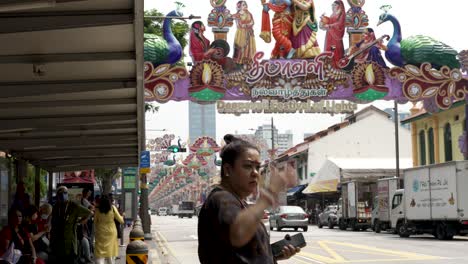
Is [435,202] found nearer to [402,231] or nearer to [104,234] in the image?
[402,231]

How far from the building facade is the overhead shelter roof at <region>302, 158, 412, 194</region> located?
264 centimetres

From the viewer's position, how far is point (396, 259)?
18.0 metres

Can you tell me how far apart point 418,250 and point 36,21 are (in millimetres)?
16777

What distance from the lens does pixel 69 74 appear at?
9289mm

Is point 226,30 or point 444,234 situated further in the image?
point 226,30

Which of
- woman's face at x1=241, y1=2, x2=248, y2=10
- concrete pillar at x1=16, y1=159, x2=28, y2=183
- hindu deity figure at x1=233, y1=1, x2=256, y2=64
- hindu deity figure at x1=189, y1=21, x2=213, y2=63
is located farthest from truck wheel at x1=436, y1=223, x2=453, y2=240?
concrete pillar at x1=16, y1=159, x2=28, y2=183

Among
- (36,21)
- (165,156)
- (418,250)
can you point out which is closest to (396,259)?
(418,250)

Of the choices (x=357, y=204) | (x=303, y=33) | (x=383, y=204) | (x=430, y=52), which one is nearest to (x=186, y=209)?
(x=357, y=204)

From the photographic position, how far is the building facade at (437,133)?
40562 mm

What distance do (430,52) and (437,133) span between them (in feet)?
45.4

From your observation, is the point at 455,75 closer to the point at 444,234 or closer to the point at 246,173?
the point at 444,234

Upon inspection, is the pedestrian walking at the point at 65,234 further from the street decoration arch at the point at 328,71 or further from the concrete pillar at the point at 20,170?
the street decoration arch at the point at 328,71

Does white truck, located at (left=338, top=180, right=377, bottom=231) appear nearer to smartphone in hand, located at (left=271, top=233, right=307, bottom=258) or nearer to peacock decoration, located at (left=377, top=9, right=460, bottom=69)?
peacock decoration, located at (left=377, top=9, right=460, bottom=69)

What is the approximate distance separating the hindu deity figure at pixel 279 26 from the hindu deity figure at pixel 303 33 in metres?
0.24
